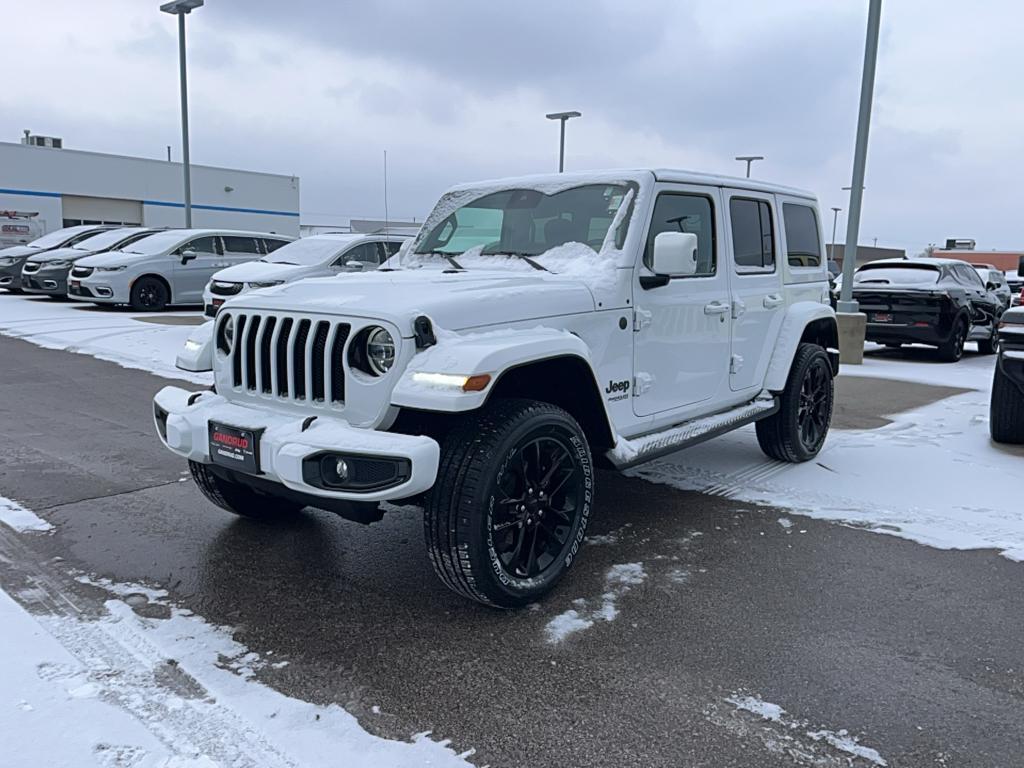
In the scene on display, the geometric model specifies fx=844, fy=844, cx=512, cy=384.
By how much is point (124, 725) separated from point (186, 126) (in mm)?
18699

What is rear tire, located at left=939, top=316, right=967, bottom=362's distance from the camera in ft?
40.4

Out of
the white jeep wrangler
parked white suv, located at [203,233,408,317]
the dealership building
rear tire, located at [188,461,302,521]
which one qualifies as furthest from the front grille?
the dealership building

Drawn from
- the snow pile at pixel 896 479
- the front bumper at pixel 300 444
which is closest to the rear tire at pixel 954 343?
the snow pile at pixel 896 479

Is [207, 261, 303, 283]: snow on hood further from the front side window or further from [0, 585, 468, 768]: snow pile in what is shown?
[0, 585, 468, 768]: snow pile

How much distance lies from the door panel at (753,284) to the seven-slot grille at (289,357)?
2665 millimetres

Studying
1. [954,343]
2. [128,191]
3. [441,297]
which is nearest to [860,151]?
[954,343]

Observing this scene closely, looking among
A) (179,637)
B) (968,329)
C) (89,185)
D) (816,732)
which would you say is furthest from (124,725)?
(89,185)

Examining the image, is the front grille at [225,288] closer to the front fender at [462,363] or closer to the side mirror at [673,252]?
the side mirror at [673,252]

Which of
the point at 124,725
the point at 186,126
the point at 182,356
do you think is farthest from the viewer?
the point at 186,126

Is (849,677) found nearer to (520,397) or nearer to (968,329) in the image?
(520,397)

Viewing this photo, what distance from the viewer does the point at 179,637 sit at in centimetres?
323

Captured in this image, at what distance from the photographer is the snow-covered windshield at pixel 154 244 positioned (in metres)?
15.7

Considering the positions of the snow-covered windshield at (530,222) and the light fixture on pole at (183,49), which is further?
the light fixture on pole at (183,49)

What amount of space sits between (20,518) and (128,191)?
126 feet
